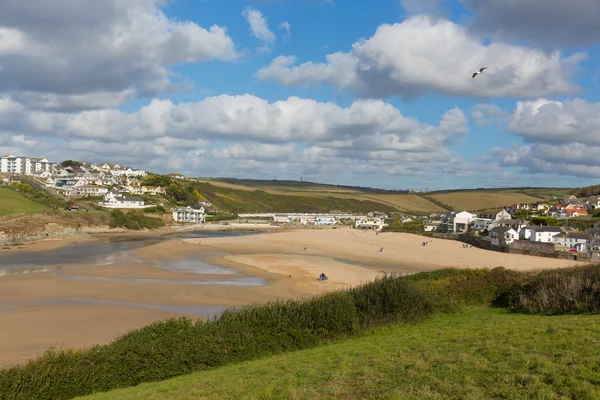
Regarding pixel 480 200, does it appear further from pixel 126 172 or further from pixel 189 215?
pixel 126 172

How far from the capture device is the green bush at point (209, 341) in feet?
35.7

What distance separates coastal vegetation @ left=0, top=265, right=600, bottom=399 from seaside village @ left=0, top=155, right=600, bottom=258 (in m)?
39.7

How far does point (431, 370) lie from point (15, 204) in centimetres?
8126

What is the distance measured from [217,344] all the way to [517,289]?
12.0 metres

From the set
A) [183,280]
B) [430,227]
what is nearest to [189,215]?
[430,227]

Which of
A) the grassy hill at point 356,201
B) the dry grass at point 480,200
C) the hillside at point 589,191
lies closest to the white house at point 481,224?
the hillside at point 589,191

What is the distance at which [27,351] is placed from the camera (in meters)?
16.3

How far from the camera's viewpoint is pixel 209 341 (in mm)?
13117

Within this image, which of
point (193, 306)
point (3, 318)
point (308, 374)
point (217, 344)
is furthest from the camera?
point (193, 306)

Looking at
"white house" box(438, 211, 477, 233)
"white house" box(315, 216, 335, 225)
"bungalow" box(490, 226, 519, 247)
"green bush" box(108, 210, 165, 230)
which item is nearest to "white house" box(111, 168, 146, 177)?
"white house" box(315, 216, 335, 225)

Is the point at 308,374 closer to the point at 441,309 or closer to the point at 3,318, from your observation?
the point at 441,309

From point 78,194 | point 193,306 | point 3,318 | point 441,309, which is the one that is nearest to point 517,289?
point 441,309

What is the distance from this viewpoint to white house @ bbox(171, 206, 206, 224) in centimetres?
10206

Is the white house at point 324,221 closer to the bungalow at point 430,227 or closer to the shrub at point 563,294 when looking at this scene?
the bungalow at point 430,227
